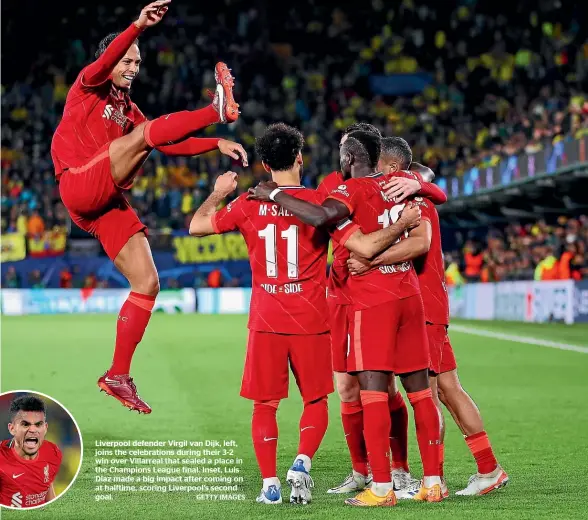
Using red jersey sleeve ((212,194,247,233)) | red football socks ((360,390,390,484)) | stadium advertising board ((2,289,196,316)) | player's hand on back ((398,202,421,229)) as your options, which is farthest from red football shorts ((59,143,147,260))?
stadium advertising board ((2,289,196,316))

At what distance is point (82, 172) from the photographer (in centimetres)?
662

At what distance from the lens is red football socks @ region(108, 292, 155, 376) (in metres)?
7.03

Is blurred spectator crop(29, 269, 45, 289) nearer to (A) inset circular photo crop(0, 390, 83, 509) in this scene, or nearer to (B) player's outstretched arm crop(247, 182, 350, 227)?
(B) player's outstretched arm crop(247, 182, 350, 227)

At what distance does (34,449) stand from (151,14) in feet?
7.73

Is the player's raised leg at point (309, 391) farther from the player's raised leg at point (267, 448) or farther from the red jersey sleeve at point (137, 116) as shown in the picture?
the red jersey sleeve at point (137, 116)

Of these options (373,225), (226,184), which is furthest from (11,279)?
(373,225)

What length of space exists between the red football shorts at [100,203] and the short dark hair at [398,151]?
1.59m

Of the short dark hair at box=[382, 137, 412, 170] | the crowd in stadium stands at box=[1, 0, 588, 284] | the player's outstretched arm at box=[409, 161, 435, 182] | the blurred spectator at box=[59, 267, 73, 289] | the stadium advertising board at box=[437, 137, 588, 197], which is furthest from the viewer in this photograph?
the crowd in stadium stands at box=[1, 0, 588, 284]

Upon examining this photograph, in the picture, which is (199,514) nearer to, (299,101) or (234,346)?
(234,346)

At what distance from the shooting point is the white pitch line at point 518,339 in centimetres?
1813

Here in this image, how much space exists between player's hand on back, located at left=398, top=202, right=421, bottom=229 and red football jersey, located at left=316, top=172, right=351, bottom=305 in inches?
16.7

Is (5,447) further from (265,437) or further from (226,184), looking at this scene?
(226,184)

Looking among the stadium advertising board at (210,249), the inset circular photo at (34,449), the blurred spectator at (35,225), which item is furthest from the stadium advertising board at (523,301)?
the inset circular photo at (34,449)

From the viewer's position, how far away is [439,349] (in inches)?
271
